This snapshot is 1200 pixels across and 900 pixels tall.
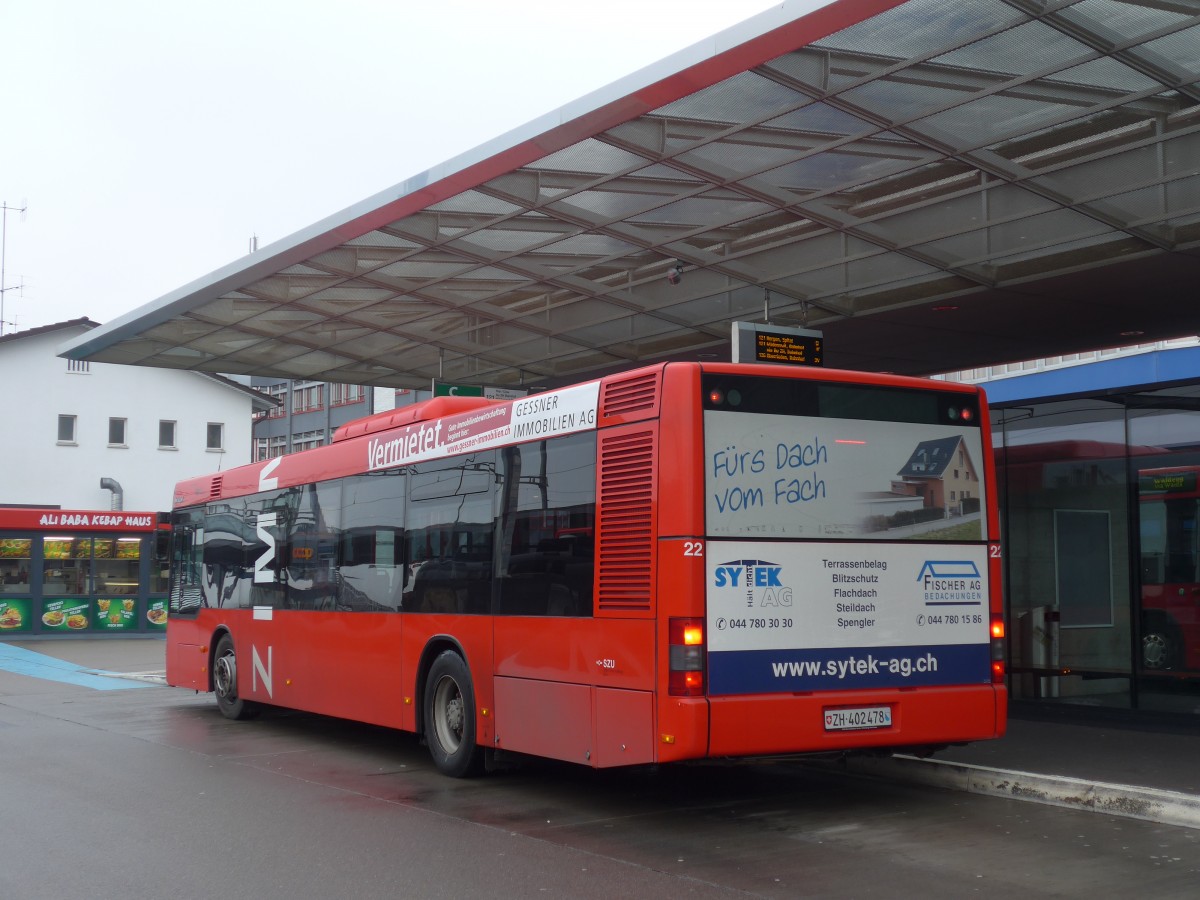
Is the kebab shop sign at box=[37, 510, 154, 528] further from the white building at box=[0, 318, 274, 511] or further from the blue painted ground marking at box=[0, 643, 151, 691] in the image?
the white building at box=[0, 318, 274, 511]

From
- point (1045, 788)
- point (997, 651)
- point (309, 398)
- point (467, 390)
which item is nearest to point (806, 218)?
point (997, 651)

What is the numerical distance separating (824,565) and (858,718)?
3.36 feet

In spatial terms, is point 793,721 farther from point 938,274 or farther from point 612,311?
point 612,311

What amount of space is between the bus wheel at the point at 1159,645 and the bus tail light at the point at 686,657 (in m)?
7.05

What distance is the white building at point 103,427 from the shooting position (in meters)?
52.6

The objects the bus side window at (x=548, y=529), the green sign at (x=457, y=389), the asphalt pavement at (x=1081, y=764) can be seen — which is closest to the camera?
the asphalt pavement at (x=1081, y=764)

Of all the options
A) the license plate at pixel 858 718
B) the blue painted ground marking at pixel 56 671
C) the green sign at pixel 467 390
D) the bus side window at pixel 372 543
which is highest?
the green sign at pixel 467 390

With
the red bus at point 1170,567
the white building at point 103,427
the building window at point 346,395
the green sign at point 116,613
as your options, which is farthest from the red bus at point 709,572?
the building window at point 346,395

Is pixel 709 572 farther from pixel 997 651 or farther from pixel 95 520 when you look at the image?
pixel 95 520

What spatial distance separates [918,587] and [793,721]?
143 cm

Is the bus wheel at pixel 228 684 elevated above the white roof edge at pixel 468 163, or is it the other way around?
the white roof edge at pixel 468 163

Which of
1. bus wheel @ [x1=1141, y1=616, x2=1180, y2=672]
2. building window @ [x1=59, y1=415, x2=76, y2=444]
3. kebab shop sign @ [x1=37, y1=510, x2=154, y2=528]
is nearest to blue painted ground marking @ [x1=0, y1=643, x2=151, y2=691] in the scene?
kebab shop sign @ [x1=37, y1=510, x2=154, y2=528]

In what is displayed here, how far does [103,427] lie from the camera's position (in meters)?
54.8

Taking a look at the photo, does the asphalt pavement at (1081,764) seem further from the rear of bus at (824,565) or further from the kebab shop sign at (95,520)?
the kebab shop sign at (95,520)
